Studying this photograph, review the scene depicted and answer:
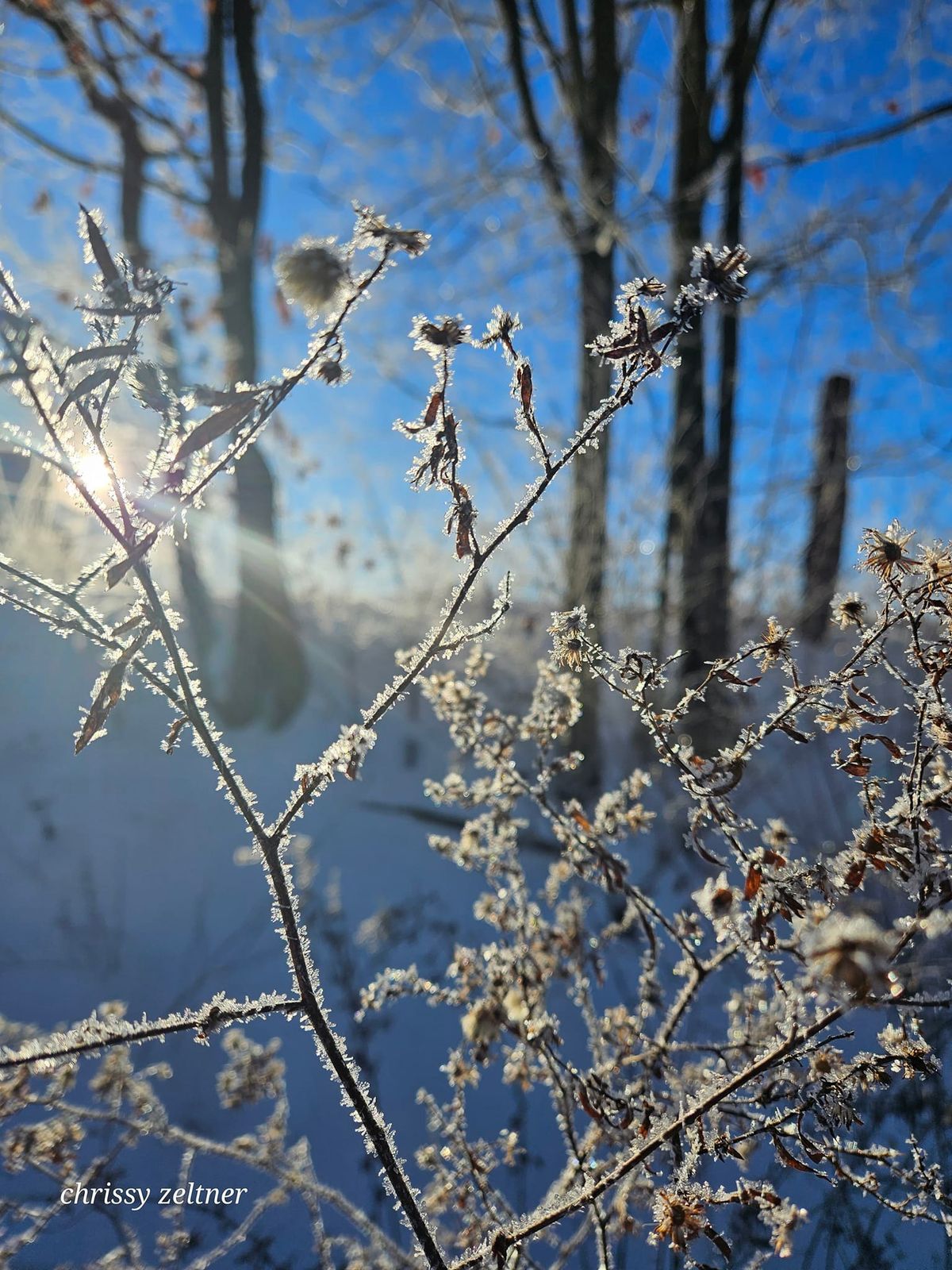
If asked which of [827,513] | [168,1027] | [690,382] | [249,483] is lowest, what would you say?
[168,1027]

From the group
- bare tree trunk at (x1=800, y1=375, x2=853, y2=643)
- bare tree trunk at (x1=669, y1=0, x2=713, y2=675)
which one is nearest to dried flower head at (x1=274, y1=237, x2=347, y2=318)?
bare tree trunk at (x1=669, y1=0, x2=713, y2=675)

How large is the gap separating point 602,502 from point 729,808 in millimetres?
3123

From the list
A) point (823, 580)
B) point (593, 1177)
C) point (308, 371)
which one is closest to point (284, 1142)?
point (593, 1177)

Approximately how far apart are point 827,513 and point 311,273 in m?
5.51

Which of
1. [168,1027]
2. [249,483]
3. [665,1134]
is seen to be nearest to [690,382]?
[249,483]

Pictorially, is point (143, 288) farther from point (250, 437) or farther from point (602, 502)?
point (602, 502)

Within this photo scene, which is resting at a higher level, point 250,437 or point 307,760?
point 307,760

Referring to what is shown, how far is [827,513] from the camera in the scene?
17.4ft

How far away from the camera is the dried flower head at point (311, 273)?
2.13ft

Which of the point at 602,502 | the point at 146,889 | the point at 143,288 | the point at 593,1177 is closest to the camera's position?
the point at 143,288

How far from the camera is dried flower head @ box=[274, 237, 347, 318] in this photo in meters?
0.65

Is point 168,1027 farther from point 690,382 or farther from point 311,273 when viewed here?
point 690,382

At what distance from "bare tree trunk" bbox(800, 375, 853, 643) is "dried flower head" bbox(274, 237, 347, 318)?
491 cm

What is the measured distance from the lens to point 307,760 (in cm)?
407
